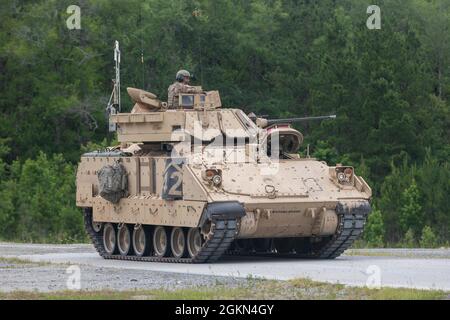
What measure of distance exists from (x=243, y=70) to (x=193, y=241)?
1663 inches

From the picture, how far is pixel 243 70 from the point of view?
2729 inches

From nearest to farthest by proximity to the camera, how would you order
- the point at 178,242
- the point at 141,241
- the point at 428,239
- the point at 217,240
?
the point at 217,240
the point at 178,242
the point at 141,241
the point at 428,239

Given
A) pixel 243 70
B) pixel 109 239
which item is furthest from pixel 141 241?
pixel 243 70

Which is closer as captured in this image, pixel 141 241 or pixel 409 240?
pixel 141 241

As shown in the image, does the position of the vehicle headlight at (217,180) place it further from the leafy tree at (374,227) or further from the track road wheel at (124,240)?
the leafy tree at (374,227)

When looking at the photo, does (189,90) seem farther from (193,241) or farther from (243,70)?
(243,70)

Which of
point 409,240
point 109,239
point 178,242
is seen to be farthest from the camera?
point 409,240

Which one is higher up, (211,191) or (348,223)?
(211,191)

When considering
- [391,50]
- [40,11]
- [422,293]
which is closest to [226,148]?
[422,293]

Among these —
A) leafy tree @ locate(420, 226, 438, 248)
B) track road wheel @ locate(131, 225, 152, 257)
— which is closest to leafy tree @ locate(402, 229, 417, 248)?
leafy tree @ locate(420, 226, 438, 248)

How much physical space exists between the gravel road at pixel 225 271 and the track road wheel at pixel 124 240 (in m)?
0.64

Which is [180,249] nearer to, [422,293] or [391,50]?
[422,293]

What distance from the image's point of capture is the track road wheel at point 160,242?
2841cm

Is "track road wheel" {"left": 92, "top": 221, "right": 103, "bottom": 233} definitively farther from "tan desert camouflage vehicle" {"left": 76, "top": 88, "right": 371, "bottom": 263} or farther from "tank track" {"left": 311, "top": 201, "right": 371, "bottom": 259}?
"tank track" {"left": 311, "top": 201, "right": 371, "bottom": 259}
